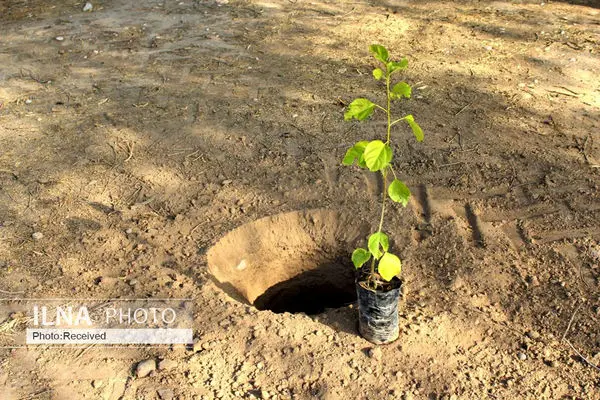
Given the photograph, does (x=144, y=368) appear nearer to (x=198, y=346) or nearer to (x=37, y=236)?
(x=198, y=346)

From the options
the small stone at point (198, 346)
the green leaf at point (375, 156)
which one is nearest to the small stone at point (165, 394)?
the small stone at point (198, 346)

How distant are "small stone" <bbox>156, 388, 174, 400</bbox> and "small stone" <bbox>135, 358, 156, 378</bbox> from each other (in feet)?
0.44

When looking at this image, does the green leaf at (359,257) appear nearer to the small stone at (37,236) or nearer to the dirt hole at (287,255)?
the dirt hole at (287,255)

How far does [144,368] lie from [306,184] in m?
1.74

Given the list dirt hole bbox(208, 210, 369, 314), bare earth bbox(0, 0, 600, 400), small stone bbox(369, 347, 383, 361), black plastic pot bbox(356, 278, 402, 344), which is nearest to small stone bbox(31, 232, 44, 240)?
bare earth bbox(0, 0, 600, 400)

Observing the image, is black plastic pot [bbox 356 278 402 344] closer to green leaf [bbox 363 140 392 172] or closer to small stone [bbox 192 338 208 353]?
green leaf [bbox 363 140 392 172]

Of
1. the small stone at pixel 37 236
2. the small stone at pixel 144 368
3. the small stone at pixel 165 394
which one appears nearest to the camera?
the small stone at pixel 165 394

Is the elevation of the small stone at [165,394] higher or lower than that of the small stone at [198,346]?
lower

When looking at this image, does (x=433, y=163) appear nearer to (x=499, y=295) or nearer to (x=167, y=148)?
(x=499, y=295)

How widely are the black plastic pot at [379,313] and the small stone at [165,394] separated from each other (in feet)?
3.31

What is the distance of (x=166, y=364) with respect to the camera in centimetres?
288

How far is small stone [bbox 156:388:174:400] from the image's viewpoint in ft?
8.96

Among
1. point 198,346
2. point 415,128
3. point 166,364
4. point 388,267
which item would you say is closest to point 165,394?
point 166,364

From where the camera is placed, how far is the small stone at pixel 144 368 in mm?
2840
